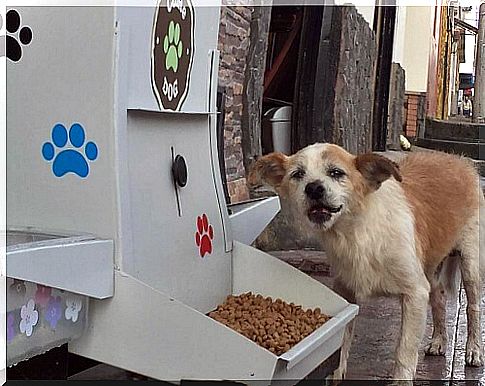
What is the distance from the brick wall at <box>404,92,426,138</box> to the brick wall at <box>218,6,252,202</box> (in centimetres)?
111

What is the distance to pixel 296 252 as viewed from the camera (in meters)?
2.73

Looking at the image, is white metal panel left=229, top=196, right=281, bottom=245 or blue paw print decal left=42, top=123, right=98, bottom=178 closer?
blue paw print decal left=42, top=123, right=98, bottom=178

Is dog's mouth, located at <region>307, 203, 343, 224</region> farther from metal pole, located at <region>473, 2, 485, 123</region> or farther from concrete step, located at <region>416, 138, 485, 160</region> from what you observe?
concrete step, located at <region>416, 138, 485, 160</region>

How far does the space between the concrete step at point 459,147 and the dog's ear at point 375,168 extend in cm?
79

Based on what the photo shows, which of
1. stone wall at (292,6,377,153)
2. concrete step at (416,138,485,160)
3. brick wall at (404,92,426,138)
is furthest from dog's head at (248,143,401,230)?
brick wall at (404,92,426,138)

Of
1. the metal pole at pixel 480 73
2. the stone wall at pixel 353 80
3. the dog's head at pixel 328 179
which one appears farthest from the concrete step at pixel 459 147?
the dog's head at pixel 328 179

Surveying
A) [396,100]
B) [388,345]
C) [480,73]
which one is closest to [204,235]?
[388,345]

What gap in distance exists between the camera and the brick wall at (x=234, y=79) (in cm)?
265

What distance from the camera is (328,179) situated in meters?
1.52

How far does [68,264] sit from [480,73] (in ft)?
4.65

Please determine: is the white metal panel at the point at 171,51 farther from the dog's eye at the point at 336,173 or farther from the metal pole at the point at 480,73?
the metal pole at the point at 480,73

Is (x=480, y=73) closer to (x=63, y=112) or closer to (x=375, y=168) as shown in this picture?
(x=375, y=168)

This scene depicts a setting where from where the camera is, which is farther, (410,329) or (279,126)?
(279,126)

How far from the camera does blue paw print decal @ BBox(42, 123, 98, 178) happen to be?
1198 millimetres
